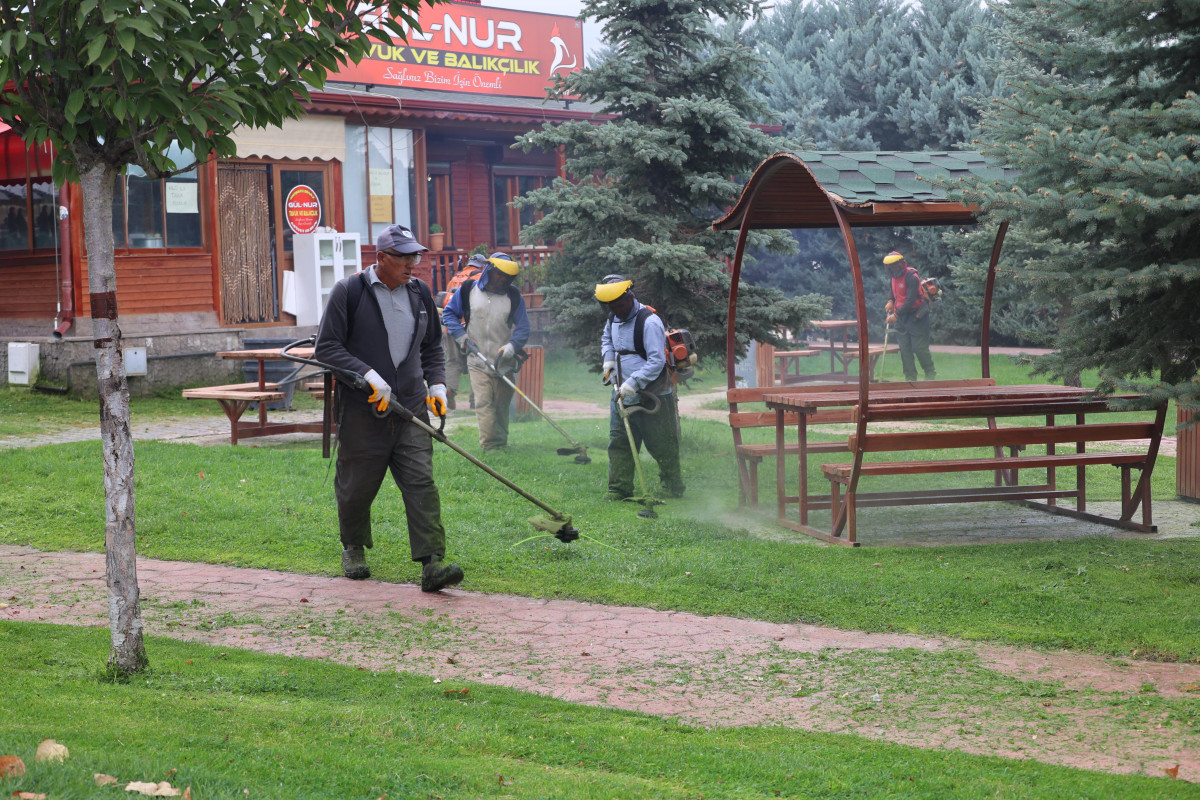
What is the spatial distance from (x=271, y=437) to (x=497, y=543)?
5908 millimetres

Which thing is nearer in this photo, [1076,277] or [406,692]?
[406,692]

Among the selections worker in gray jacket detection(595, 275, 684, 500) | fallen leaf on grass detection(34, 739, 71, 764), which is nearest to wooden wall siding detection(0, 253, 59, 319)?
worker in gray jacket detection(595, 275, 684, 500)

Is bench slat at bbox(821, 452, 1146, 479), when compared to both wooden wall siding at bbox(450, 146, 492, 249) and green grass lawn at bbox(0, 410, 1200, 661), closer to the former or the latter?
green grass lawn at bbox(0, 410, 1200, 661)

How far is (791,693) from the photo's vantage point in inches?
206

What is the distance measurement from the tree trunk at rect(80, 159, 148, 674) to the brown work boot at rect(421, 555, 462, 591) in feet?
6.81

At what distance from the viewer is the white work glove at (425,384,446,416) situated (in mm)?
7195

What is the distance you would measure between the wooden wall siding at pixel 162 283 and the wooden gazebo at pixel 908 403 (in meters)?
10.3

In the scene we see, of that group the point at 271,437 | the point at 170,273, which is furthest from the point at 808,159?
the point at 170,273

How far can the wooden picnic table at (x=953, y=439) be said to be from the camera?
8211 mm

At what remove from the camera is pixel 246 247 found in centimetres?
1814

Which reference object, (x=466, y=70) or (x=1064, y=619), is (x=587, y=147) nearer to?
(x=1064, y=619)

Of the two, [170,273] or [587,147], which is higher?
[587,147]

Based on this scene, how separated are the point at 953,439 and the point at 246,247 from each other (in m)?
12.8

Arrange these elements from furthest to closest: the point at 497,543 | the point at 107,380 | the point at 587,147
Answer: the point at 587,147 < the point at 497,543 < the point at 107,380
